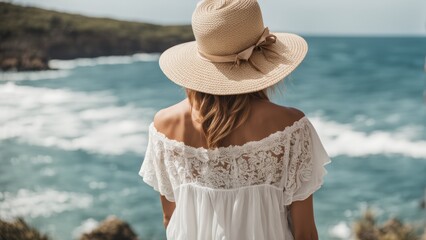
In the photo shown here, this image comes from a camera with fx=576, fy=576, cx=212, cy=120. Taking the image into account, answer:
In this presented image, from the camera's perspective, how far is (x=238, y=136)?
1196 mm

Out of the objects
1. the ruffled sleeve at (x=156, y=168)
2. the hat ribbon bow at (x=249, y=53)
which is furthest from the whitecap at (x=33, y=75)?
the hat ribbon bow at (x=249, y=53)

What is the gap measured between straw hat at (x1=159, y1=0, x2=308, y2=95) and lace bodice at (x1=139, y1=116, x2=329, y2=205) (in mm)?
122

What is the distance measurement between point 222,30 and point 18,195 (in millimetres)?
6582

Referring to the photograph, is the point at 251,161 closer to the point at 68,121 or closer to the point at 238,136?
the point at 238,136

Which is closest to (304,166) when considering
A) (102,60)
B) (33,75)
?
(33,75)

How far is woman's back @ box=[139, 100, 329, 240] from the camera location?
3.87ft

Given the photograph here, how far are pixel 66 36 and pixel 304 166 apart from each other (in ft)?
30.1

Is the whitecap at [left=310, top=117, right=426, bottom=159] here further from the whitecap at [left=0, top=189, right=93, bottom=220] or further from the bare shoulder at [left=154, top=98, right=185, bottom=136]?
the bare shoulder at [left=154, top=98, right=185, bottom=136]

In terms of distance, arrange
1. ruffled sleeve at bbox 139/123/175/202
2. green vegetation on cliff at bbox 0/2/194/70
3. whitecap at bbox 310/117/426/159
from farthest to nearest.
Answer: whitecap at bbox 310/117/426/159 < green vegetation on cliff at bbox 0/2/194/70 < ruffled sleeve at bbox 139/123/175/202

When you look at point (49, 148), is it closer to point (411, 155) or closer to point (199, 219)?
point (411, 155)

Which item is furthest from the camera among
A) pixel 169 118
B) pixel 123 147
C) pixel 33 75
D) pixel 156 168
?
pixel 123 147

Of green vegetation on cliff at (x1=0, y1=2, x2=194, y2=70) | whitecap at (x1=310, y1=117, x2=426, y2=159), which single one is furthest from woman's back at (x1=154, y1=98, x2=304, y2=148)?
whitecap at (x1=310, y1=117, x2=426, y2=159)

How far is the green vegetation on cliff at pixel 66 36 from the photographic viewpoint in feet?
28.3

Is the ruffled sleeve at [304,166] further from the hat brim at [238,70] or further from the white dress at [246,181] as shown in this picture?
the hat brim at [238,70]
